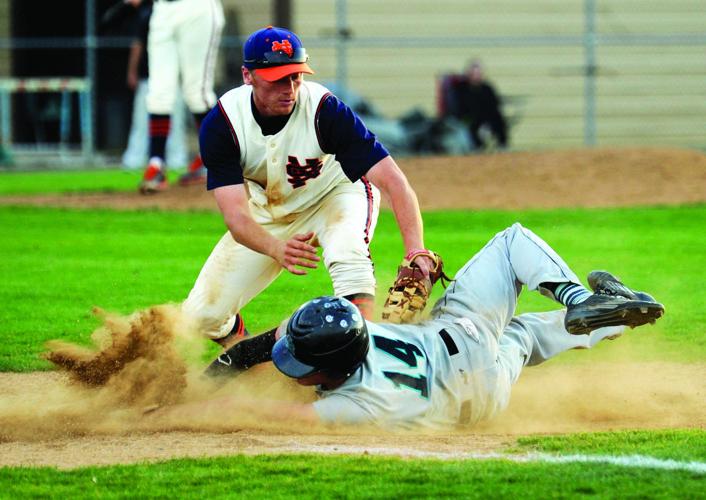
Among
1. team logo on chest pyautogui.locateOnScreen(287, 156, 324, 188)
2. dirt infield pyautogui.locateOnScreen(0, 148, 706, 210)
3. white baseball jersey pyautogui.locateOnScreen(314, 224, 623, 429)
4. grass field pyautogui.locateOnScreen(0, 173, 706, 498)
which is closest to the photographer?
grass field pyautogui.locateOnScreen(0, 173, 706, 498)

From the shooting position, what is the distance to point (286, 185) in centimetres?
711

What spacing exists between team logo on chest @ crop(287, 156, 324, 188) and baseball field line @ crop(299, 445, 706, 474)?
2.11m

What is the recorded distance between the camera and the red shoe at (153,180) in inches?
571

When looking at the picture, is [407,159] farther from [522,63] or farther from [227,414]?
[227,414]

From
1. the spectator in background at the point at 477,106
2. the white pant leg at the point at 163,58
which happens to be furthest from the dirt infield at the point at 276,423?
the spectator in background at the point at 477,106

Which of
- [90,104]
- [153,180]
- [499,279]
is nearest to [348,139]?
[499,279]

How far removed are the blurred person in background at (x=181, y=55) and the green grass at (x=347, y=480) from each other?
353 inches

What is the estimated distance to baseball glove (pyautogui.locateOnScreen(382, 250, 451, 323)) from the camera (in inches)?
239

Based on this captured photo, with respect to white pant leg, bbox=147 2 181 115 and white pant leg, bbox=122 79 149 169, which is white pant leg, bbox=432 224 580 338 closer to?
white pant leg, bbox=147 2 181 115

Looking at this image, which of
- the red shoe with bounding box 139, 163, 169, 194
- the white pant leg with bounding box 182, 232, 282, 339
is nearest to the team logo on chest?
the white pant leg with bounding box 182, 232, 282, 339

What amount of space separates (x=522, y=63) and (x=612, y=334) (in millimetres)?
17388

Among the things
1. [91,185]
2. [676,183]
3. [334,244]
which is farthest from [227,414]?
[91,185]

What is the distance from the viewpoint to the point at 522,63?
23250mm

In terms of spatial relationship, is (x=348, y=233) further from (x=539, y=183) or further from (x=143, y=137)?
(x=143, y=137)
